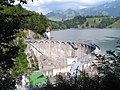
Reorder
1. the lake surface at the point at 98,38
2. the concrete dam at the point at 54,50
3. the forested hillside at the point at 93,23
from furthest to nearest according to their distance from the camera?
the forested hillside at the point at 93,23 < the lake surface at the point at 98,38 < the concrete dam at the point at 54,50

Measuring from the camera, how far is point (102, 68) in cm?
509

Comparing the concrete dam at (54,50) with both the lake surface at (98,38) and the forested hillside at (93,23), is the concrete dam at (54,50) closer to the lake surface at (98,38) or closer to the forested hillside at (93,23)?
the lake surface at (98,38)

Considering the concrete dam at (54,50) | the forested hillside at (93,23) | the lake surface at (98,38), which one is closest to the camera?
the concrete dam at (54,50)

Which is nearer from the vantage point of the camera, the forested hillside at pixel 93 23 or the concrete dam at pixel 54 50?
the concrete dam at pixel 54 50

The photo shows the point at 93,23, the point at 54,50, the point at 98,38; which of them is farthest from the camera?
the point at 93,23

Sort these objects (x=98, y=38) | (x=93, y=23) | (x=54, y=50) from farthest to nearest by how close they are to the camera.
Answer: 1. (x=93, y=23)
2. (x=98, y=38)
3. (x=54, y=50)

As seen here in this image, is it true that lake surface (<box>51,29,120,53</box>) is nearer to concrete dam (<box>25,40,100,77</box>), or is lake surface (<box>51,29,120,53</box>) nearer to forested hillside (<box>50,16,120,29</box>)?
concrete dam (<box>25,40,100,77</box>)

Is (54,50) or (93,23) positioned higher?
(54,50)

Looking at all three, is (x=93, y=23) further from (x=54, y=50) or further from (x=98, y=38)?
(x=54, y=50)

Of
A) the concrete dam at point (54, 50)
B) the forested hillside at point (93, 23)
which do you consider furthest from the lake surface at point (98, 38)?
the forested hillside at point (93, 23)

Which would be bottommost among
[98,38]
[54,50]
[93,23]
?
[93,23]

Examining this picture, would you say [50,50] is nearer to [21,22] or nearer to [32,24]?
[32,24]

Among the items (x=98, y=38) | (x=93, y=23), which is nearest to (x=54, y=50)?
(x=98, y=38)

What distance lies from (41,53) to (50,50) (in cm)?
308
